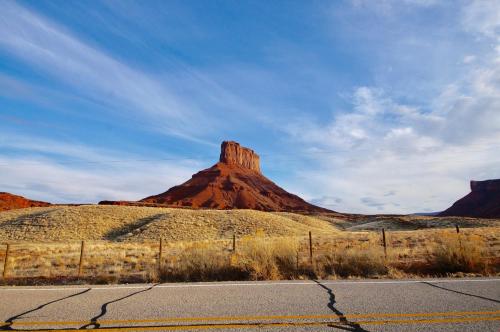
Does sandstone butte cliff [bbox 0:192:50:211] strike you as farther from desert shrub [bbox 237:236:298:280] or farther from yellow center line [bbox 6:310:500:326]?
yellow center line [bbox 6:310:500:326]

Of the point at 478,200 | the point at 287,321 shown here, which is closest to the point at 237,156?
the point at 478,200

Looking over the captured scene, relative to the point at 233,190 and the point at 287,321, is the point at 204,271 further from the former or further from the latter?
the point at 233,190

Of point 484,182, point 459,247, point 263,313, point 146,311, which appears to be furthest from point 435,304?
point 484,182

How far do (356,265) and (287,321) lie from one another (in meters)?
7.18

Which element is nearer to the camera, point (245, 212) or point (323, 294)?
point (323, 294)

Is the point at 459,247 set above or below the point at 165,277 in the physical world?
above

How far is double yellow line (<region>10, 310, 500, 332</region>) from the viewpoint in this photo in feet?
16.5

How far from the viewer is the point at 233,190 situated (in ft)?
465

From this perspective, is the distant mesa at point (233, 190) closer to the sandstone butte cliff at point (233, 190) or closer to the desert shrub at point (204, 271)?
the sandstone butte cliff at point (233, 190)

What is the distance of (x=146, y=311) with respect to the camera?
5.98 meters

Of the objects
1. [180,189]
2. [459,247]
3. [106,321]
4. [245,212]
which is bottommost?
[106,321]

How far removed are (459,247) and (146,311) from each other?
10.9 metres

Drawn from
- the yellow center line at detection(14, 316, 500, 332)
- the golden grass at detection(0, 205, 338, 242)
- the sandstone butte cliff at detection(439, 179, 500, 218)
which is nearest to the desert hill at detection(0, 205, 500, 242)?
the golden grass at detection(0, 205, 338, 242)

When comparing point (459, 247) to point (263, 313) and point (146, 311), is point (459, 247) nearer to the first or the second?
point (263, 313)
